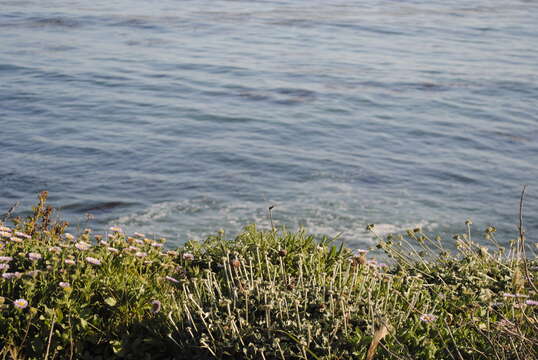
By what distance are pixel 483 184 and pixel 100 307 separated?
7.82 m

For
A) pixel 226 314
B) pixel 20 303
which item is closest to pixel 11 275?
pixel 20 303

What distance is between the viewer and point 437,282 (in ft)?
18.1

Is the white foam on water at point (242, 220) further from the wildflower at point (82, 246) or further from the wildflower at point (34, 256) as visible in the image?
the wildflower at point (34, 256)

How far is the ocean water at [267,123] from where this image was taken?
9.73 metres

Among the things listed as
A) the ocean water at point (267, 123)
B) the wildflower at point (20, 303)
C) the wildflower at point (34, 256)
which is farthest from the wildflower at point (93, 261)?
the ocean water at point (267, 123)

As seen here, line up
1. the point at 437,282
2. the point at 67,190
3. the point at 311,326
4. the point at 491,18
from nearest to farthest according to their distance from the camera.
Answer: the point at 311,326 < the point at 437,282 < the point at 67,190 < the point at 491,18

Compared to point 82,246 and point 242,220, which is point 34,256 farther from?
point 242,220

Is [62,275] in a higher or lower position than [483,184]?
higher

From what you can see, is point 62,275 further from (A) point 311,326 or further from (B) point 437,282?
(B) point 437,282

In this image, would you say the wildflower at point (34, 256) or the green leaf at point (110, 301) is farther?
the wildflower at point (34, 256)

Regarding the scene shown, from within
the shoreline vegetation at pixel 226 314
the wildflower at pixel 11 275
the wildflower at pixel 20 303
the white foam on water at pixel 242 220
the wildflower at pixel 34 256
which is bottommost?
the white foam on water at pixel 242 220

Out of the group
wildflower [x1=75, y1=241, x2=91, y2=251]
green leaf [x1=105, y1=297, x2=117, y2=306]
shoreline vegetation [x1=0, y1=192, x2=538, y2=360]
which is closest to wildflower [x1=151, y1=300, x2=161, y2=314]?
shoreline vegetation [x1=0, y1=192, x2=538, y2=360]

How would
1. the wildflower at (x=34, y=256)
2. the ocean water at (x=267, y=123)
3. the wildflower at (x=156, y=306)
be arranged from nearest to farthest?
the wildflower at (x=156, y=306), the wildflower at (x=34, y=256), the ocean water at (x=267, y=123)

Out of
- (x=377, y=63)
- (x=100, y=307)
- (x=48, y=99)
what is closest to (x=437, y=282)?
(x=100, y=307)
